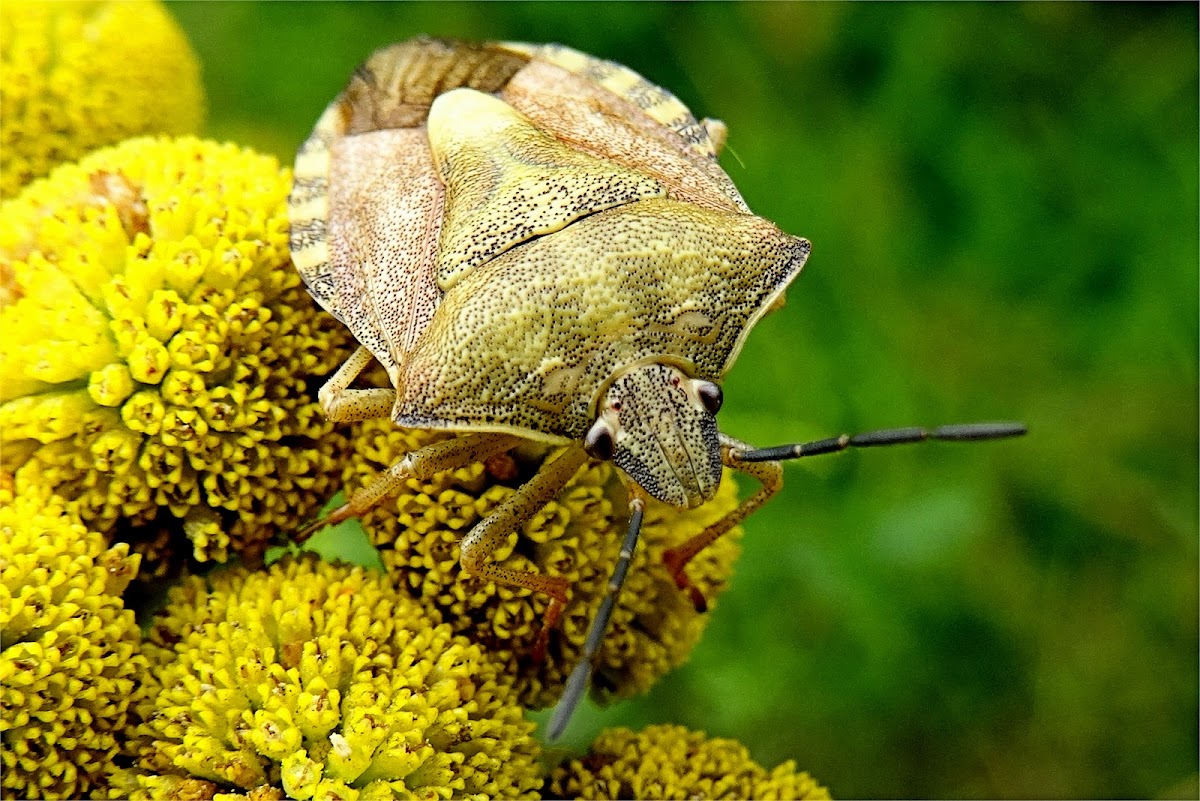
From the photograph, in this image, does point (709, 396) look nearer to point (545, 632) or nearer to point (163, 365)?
point (545, 632)

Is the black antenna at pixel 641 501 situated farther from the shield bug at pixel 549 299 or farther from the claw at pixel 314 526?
the claw at pixel 314 526

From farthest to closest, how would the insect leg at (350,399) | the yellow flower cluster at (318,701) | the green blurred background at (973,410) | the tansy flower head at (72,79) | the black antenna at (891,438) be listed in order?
the green blurred background at (973,410)
the tansy flower head at (72,79)
the insect leg at (350,399)
the black antenna at (891,438)
the yellow flower cluster at (318,701)

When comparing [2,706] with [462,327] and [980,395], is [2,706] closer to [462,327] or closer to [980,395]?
[462,327]

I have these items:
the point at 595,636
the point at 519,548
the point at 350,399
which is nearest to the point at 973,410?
the point at 519,548

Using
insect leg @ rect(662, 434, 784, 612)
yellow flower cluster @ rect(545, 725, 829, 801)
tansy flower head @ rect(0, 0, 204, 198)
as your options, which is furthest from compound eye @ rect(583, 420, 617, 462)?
tansy flower head @ rect(0, 0, 204, 198)

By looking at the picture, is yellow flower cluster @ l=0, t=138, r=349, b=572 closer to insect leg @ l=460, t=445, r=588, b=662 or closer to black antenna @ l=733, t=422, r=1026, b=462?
insect leg @ l=460, t=445, r=588, b=662

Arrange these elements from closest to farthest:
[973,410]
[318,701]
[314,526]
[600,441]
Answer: [318,701], [600,441], [314,526], [973,410]

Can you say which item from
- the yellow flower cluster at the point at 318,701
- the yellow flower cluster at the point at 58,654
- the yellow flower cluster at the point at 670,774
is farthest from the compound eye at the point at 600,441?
the yellow flower cluster at the point at 58,654
